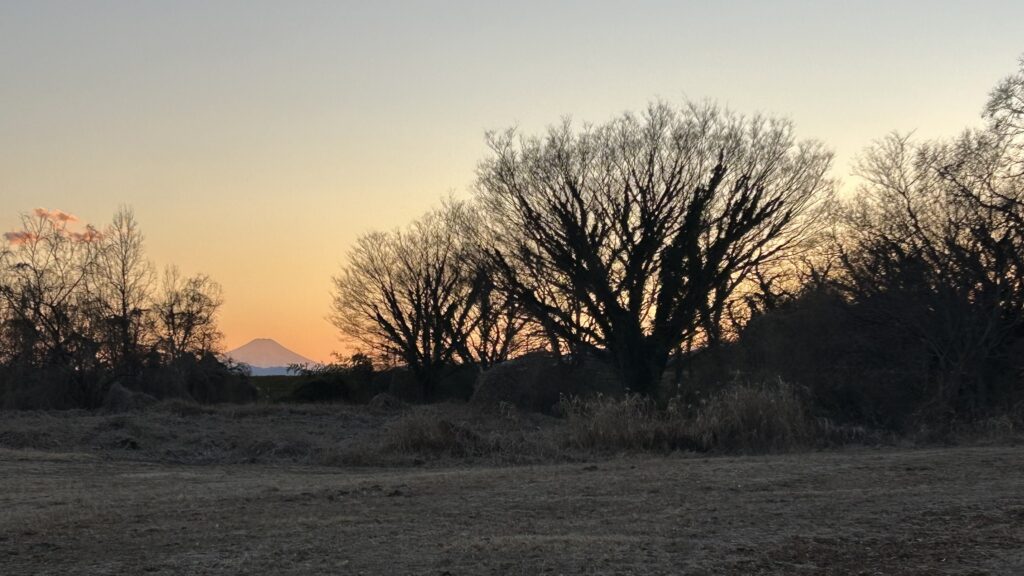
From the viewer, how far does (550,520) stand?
31.8ft

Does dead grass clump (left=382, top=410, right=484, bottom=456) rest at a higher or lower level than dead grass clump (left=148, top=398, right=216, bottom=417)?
lower

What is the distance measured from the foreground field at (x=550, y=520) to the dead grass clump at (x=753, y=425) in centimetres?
261

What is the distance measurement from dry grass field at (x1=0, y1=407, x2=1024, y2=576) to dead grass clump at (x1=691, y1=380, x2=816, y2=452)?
1139 millimetres

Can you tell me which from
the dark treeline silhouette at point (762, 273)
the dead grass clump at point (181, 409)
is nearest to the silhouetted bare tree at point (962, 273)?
the dark treeline silhouette at point (762, 273)

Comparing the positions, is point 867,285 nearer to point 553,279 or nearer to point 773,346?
point 773,346

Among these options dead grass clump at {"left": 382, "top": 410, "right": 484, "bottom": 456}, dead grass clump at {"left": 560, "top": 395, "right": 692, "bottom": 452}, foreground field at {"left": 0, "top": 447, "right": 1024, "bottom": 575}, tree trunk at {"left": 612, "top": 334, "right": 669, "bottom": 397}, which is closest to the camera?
foreground field at {"left": 0, "top": 447, "right": 1024, "bottom": 575}

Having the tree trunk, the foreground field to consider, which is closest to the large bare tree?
the tree trunk

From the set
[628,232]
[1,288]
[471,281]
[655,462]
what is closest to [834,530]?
[655,462]

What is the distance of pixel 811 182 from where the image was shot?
110ft

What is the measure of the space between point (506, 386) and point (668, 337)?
6020mm

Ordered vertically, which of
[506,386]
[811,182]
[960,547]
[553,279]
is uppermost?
[811,182]

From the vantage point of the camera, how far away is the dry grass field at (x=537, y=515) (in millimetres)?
7582

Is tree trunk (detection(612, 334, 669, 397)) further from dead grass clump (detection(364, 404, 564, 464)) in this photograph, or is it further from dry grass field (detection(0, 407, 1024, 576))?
dry grass field (detection(0, 407, 1024, 576))

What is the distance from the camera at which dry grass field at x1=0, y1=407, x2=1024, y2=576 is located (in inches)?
299
